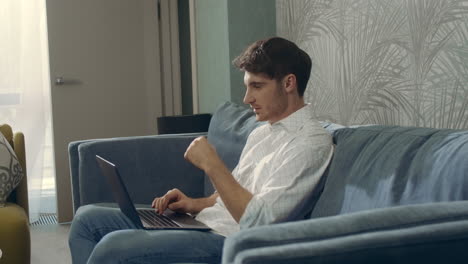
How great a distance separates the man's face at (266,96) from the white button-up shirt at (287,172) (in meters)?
0.04

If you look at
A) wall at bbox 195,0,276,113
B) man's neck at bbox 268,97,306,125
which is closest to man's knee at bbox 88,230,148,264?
man's neck at bbox 268,97,306,125

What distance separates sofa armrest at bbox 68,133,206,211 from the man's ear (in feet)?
2.82

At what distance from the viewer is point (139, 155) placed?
2660mm

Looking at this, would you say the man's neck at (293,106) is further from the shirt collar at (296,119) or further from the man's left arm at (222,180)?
the man's left arm at (222,180)

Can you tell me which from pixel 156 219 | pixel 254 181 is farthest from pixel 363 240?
pixel 156 219

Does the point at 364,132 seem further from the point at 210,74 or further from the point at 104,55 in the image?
the point at 104,55

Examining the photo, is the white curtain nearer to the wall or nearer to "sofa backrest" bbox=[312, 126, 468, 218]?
the wall

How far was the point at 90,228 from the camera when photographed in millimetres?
2178

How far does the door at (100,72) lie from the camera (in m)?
4.61

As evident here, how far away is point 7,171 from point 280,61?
4.95 ft

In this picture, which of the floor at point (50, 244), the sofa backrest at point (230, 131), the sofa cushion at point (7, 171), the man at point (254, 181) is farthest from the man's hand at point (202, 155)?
the floor at point (50, 244)

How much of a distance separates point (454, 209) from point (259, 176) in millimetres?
897

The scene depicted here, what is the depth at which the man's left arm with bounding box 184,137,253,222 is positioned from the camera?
178 cm

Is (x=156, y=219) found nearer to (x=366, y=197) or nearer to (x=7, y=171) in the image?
(x=366, y=197)
